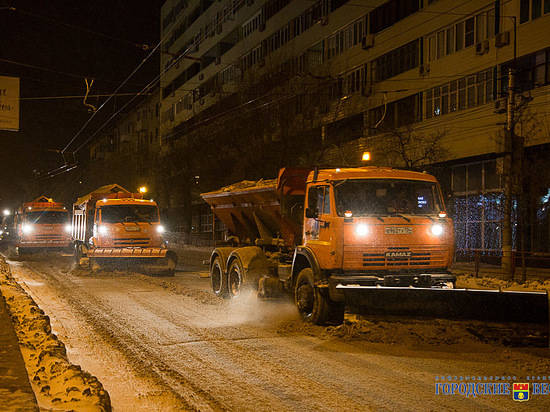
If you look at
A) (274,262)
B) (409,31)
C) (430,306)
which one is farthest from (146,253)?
(409,31)

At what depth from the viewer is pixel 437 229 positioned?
33.0ft

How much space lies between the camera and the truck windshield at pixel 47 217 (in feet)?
104

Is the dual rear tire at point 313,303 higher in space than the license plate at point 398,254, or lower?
lower

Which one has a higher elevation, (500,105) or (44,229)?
(500,105)

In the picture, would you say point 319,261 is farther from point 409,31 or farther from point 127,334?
point 409,31

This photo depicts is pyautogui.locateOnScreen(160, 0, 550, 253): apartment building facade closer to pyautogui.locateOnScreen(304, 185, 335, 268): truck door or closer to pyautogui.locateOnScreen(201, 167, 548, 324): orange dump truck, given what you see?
pyautogui.locateOnScreen(304, 185, 335, 268): truck door

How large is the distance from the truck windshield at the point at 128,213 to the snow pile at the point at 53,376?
12228mm

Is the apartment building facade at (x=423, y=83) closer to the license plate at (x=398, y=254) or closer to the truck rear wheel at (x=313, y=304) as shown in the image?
the truck rear wheel at (x=313, y=304)

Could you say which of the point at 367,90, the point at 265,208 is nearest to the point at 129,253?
the point at 265,208

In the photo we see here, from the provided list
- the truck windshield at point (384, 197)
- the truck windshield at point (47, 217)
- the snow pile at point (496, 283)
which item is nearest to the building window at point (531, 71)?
the snow pile at point (496, 283)

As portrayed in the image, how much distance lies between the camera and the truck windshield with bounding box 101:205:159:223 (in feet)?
70.4

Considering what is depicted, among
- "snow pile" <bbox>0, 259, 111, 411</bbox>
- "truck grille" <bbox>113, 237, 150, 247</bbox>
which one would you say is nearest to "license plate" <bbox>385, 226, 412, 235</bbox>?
"snow pile" <bbox>0, 259, 111, 411</bbox>

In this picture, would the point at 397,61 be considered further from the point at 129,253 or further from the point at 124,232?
the point at 129,253

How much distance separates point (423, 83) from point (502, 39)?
5.61 m
